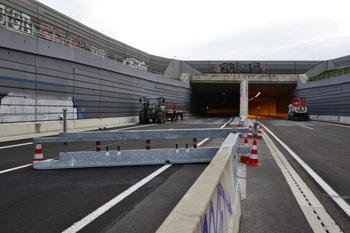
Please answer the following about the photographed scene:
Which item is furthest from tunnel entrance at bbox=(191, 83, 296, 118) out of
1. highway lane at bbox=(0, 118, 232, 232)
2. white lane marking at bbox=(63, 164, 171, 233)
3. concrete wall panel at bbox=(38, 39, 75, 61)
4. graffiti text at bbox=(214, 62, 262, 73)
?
white lane marking at bbox=(63, 164, 171, 233)

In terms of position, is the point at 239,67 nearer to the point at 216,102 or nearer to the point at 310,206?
the point at 216,102

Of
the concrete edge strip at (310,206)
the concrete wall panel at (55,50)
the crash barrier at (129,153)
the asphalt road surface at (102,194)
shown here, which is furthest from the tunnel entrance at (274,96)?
the asphalt road surface at (102,194)

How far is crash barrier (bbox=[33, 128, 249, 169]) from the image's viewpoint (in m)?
6.81

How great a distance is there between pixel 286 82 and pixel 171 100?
19.8 metres

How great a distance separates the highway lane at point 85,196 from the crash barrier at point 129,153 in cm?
26

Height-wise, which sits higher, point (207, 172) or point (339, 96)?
point (339, 96)

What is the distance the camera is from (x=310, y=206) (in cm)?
425

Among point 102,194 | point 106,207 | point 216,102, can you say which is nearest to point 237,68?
point 216,102

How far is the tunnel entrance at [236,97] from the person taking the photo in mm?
47438

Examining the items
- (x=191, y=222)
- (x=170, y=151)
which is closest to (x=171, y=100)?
(x=170, y=151)

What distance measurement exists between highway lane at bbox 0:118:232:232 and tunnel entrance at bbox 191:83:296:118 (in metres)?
26.0

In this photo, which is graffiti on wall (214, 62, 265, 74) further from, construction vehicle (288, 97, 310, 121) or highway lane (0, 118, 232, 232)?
highway lane (0, 118, 232, 232)

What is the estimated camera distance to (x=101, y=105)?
2431 cm

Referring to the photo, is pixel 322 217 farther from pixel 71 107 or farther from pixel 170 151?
pixel 71 107
